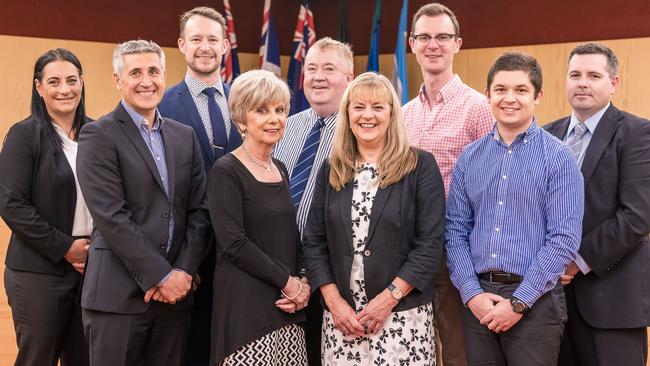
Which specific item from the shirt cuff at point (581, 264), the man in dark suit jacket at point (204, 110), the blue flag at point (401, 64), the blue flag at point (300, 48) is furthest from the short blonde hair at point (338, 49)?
the blue flag at point (300, 48)

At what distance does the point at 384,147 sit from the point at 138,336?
110 cm

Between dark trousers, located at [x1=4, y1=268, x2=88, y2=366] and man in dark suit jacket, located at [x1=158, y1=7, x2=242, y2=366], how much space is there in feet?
1.67

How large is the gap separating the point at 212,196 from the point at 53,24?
12.7ft

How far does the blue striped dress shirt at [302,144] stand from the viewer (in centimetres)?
307

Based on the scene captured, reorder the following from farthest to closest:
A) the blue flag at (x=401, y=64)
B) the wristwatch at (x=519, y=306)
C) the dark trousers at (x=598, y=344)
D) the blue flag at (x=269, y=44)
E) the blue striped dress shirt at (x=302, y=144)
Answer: the blue flag at (x=269, y=44) → the blue flag at (x=401, y=64) → the blue striped dress shirt at (x=302, y=144) → the dark trousers at (x=598, y=344) → the wristwatch at (x=519, y=306)

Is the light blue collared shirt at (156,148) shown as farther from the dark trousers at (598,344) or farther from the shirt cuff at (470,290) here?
the dark trousers at (598,344)

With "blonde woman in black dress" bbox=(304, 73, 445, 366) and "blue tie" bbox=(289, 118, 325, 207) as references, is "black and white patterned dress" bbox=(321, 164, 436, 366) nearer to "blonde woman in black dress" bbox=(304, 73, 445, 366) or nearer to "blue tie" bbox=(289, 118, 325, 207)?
"blonde woman in black dress" bbox=(304, 73, 445, 366)

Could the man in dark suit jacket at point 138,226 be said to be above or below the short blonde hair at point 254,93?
below

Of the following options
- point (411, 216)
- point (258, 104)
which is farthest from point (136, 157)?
point (411, 216)

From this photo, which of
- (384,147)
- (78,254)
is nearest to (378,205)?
(384,147)

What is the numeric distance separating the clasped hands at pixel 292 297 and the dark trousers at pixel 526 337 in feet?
2.00

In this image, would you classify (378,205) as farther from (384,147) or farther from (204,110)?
(204,110)

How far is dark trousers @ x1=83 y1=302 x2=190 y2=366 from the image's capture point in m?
2.60

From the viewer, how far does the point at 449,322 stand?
10.3 ft
